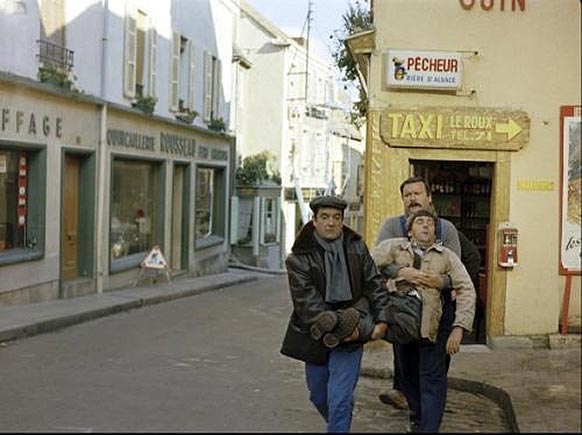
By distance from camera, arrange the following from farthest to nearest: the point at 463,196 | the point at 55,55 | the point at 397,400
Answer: the point at 55,55 < the point at 463,196 < the point at 397,400

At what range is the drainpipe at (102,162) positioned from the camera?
18797 millimetres

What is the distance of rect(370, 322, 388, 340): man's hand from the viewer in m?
5.70

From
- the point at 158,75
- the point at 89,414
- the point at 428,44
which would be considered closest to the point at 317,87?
the point at 158,75

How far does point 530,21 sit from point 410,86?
1345mm

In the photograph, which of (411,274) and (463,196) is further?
(463,196)

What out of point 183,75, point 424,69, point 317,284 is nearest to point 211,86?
point 183,75

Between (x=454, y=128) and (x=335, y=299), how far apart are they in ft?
15.7

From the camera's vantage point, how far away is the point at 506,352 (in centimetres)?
973

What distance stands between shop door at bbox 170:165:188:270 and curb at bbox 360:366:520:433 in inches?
613

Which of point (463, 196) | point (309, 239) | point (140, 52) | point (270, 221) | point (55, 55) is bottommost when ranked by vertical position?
point (270, 221)

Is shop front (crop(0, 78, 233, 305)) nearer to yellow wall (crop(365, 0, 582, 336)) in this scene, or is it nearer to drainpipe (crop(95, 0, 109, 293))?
drainpipe (crop(95, 0, 109, 293))

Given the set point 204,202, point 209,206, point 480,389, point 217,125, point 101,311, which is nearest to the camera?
point 480,389

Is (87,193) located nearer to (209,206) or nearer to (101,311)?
(101,311)

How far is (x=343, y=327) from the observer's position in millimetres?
5551
